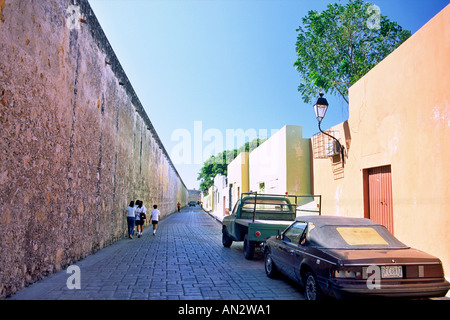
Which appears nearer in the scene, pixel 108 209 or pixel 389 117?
→ pixel 389 117

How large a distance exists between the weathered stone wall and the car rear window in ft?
14.8

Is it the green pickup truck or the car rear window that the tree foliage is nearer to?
the green pickup truck

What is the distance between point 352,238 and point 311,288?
0.94 metres

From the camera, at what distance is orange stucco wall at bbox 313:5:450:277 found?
263 inches

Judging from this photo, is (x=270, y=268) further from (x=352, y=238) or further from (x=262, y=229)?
(x=352, y=238)

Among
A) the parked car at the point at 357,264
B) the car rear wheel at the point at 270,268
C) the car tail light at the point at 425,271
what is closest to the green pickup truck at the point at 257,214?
the car rear wheel at the point at 270,268

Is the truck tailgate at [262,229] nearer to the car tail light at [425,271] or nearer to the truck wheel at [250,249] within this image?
the truck wheel at [250,249]

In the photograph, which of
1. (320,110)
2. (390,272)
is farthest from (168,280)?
(320,110)

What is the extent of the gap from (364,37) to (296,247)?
15511 mm
